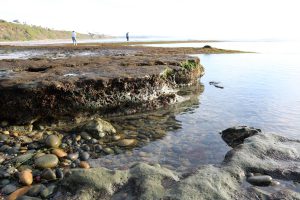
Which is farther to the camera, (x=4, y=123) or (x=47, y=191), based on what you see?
(x=4, y=123)

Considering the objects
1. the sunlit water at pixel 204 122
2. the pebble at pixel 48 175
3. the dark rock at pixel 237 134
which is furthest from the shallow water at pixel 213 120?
the pebble at pixel 48 175

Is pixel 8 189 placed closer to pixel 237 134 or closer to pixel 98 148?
pixel 98 148

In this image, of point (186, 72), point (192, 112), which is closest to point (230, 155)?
point (192, 112)

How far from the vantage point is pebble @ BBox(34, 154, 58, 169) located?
20.7 ft

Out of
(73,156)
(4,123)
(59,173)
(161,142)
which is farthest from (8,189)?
(161,142)

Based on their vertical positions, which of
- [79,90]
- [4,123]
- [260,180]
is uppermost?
[79,90]

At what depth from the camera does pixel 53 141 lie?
24.5 feet

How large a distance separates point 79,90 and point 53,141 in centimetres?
233

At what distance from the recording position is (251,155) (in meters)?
6.48

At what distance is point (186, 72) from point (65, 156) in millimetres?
9166

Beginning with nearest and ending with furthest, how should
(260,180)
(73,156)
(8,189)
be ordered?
(8,189) < (260,180) < (73,156)

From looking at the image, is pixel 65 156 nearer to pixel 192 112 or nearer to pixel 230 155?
pixel 230 155

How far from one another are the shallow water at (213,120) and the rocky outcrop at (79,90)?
719 millimetres

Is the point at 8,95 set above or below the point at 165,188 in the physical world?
above
